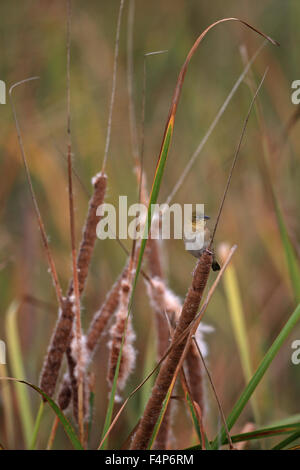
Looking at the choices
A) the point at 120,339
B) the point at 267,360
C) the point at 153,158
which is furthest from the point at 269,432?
the point at 153,158

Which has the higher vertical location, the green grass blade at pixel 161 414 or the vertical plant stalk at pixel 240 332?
the vertical plant stalk at pixel 240 332

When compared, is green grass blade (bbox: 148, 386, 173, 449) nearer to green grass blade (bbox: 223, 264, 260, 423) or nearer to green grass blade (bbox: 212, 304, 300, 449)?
green grass blade (bbox: 212, 304, 300, 449)

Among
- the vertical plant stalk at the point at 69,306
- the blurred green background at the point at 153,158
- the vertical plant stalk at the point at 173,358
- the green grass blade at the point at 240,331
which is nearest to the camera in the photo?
the vertical plant stalk at the point at 173,358

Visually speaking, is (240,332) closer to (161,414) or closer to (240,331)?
(240,331)

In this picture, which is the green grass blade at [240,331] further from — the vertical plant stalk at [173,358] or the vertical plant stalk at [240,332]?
the vertical plant stalk at [173,358]

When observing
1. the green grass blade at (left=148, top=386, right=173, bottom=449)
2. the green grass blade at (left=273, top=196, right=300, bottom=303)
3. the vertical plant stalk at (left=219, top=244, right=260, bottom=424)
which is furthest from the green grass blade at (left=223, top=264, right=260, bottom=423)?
the green grass blade at (left=148, top=386, right=173, bottom=449)

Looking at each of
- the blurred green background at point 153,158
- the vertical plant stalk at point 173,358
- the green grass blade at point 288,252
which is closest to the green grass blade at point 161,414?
the vertical plant stalk at point 173,358

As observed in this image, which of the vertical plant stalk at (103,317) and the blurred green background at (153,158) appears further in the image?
the blurred green background at (153,158)
